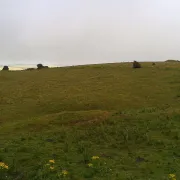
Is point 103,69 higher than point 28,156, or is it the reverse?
point 103,69

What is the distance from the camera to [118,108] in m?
36.1

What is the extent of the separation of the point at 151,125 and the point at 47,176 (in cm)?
1255

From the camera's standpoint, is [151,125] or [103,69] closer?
[151,125]

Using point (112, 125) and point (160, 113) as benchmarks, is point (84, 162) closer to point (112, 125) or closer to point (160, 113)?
point (112, 125)

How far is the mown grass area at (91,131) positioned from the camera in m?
14.1

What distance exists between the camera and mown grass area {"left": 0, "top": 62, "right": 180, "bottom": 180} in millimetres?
14062

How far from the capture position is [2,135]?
23125mm

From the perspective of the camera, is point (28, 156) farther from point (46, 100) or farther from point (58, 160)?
point (46, 100)

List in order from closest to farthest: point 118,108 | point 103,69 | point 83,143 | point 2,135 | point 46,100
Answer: point 83,143, point 2,135, point 118,108, point 46,100, point 103,69

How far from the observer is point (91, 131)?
21953 millimetres

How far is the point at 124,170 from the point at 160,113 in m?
14.7

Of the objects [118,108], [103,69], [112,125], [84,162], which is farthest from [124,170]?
[103,69]

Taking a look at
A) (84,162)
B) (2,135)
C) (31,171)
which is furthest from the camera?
(2,135)

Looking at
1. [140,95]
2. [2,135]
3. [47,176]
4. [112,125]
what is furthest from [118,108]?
[47,176]
